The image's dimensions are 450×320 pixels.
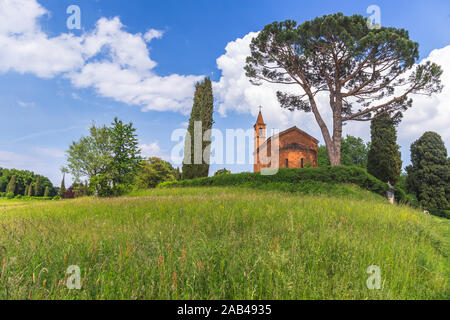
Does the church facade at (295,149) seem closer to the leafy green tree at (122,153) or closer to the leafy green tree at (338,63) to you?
the leafy green tree at (338,63)

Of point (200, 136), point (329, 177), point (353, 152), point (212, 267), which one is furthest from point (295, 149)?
point (212, 267)

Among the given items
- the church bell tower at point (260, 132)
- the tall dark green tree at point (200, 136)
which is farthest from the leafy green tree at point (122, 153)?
the church bell tower at point (260, 132)

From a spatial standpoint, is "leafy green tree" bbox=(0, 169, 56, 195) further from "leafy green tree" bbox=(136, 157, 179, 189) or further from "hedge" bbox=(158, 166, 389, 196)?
"hedge" bbox=(158, 166, 389, 196)

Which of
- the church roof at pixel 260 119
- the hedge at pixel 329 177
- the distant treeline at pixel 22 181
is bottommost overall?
the distant treeline at pixel 22 181

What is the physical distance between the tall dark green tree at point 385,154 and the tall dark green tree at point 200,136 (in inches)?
781

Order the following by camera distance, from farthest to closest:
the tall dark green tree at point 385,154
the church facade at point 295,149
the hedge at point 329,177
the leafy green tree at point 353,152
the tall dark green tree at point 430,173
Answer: the leafy green tree at point 353,152
the church facade at point 295,149
the tall dark green tree at point 385,154
the tall dark green tree at point 430,173
the hedge at point 329,177

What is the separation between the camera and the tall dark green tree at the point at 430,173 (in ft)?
62.4

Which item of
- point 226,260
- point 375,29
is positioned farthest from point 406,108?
point 226,260

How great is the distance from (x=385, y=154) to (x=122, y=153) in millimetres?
27523

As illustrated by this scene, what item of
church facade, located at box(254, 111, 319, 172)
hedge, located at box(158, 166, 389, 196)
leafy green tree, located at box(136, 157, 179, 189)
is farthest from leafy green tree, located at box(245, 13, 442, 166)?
leafy green tree, located at box(136, 157, 179, 189)

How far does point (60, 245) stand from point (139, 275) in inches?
67.2

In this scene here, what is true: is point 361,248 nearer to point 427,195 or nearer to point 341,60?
point 341,60

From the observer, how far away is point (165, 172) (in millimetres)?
35594

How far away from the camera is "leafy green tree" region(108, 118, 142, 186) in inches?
578
